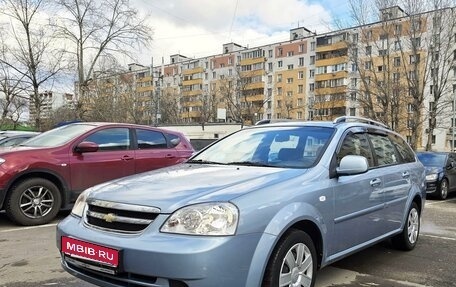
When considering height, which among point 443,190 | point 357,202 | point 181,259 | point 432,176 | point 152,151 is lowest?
point 443,190

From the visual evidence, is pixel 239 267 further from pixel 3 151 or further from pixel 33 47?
pixel 33 47

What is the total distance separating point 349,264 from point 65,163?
438cm

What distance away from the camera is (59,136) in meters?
7.37

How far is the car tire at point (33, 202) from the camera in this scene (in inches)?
256

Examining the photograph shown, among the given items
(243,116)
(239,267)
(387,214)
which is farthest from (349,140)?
(243,116)

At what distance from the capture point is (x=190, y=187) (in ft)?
10.7

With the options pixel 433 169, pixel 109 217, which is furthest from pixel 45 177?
pixel 433 169

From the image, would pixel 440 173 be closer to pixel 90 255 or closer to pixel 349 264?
pixel 349 264

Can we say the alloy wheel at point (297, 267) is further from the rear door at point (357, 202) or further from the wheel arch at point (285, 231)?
the rear door at point (357, 202)

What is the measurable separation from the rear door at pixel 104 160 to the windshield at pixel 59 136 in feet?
0.73

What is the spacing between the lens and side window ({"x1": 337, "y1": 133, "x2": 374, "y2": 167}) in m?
4.26

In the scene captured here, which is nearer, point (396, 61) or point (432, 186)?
point (432, 186)

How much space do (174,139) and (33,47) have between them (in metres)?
23.5

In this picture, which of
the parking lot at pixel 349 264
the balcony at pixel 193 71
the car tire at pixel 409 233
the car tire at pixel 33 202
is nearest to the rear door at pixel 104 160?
the car tire at pixel 33 202
